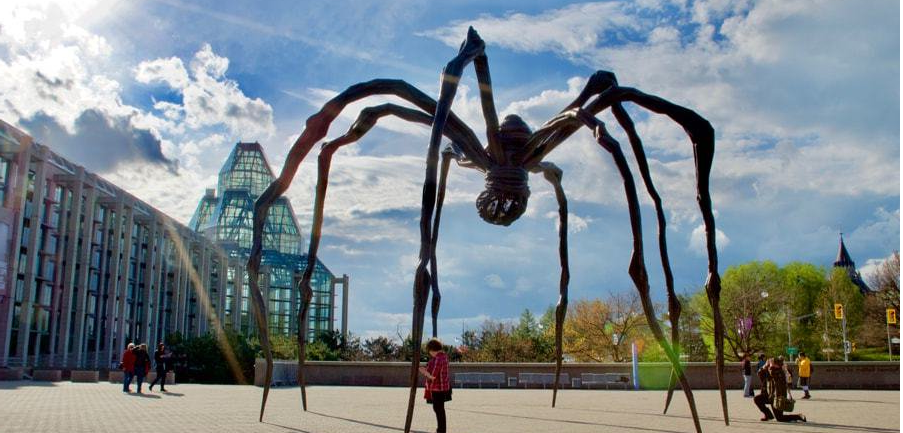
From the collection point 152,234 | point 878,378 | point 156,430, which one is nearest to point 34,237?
point 152,234

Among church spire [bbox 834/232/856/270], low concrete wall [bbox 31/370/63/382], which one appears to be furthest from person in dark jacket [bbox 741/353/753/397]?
church spire [bbox 834/232/856/270]

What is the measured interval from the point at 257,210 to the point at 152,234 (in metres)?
51.3

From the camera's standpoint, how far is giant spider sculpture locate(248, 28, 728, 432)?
6.63 m

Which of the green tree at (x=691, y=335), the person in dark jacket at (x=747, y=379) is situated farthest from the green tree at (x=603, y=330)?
the person in dark jacket at (x=747, y=379)

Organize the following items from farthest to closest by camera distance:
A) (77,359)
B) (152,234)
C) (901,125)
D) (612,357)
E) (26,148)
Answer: (152,234), (612,357), (77,359), (26,148), (901,125)

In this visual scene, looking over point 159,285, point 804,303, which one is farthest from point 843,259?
point 159,285

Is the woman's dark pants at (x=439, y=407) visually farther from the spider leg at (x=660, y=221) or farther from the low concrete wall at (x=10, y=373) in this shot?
the low concrete wall at (x=10, y=373)

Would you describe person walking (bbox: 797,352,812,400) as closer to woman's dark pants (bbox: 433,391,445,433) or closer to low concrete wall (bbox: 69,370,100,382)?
woman's dark pants (bbox: 433,391,445,433)

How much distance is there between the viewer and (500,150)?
7.92 metres

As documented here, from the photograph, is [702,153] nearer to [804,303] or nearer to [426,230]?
[426,230]

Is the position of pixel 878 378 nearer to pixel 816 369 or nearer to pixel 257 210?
pixel 816 369

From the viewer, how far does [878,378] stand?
24.4 metres

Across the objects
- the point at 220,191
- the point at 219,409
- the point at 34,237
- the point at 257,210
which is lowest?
the point at 219,409

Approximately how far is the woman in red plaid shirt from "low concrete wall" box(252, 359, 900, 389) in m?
15.6
